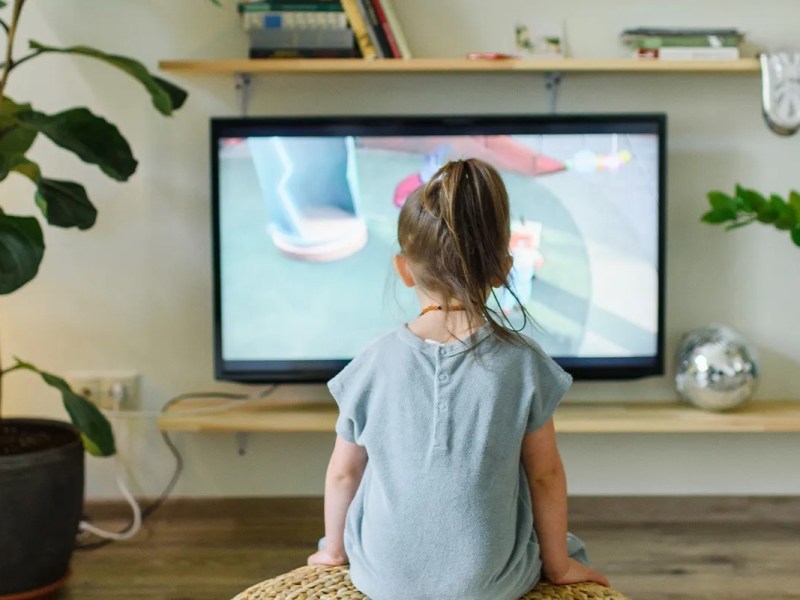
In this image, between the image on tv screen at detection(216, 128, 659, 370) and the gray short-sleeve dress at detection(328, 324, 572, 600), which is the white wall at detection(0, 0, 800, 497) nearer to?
the image on tv screen at detection(216, 128, 659, 370)

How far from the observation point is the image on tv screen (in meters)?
2.65

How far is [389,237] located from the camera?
8.76ft

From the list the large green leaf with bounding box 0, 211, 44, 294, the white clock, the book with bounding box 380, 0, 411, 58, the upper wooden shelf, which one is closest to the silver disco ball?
the white clock

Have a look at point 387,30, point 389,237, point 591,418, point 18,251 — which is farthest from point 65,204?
point 591,418

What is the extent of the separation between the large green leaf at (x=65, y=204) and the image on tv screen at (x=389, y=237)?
1.27 feet

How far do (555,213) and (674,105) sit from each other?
1.59 feet

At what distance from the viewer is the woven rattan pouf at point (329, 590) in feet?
4.89

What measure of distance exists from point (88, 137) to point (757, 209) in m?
1.60

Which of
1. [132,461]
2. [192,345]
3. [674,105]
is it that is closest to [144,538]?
[132,461]

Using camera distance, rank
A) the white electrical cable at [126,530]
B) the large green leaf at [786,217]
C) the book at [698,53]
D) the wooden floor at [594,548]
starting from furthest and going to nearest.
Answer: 1. the white electrical cable at [126,530]
2. the book at [698,53]
3. the large green leaf at [786,217]
4. the wooden floor at [594,548]

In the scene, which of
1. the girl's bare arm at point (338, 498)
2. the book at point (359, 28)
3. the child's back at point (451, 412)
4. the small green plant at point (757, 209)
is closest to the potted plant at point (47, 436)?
the book at point (359, 28)

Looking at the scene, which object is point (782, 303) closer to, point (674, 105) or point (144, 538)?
point (674, 105)

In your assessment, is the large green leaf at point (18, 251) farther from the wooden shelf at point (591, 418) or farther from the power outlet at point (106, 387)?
the power outlet at point (106, 387)

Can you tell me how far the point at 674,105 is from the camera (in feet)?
9.26
